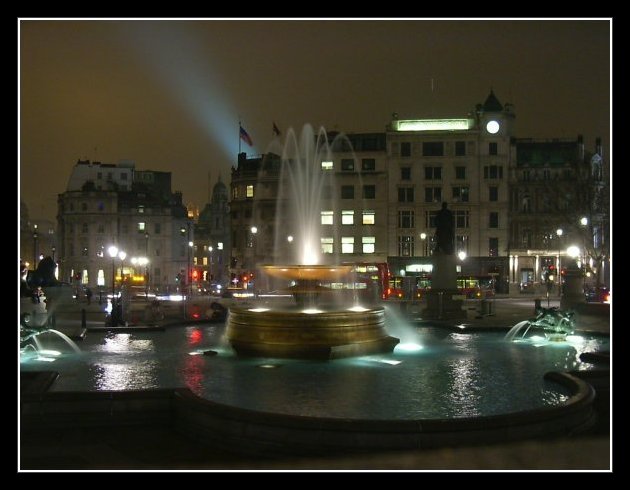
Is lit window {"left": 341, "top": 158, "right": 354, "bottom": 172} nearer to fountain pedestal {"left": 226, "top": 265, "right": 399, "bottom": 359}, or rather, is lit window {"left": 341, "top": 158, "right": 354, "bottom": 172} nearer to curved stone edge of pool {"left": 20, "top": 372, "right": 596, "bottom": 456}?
fountain pedestal {"left": 226, "top": 265, "right": 399, "bottom": 359}

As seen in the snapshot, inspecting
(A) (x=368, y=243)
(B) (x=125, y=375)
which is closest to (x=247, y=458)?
(B) (x=125, y=375)

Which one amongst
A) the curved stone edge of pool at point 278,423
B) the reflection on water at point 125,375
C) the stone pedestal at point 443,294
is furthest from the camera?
the stone pedestal at point 443,294

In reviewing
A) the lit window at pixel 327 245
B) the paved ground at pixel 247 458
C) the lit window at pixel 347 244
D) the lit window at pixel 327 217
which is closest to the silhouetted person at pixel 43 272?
the paved ground at pixel 247 458

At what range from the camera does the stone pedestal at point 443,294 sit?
107 ft

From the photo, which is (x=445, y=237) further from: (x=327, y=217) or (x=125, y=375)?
(x=327, y=217)

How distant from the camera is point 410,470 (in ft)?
29.2

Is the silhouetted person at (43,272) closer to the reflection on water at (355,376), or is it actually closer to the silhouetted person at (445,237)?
the reflection on water at (355,376)

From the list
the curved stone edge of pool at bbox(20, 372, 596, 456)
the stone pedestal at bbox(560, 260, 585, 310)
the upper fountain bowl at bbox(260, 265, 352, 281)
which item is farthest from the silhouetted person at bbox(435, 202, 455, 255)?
the curved stone edge of pool at bbox(20, 372, 596, 456)

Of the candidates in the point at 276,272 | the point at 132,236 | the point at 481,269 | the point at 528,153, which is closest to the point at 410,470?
the point at 276,272

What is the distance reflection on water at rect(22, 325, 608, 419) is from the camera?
40.3ft

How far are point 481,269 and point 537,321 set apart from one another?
201 feet

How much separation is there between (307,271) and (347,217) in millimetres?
65833

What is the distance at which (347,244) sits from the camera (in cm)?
8581

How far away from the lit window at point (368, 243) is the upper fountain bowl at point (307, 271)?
6476 centimetres
